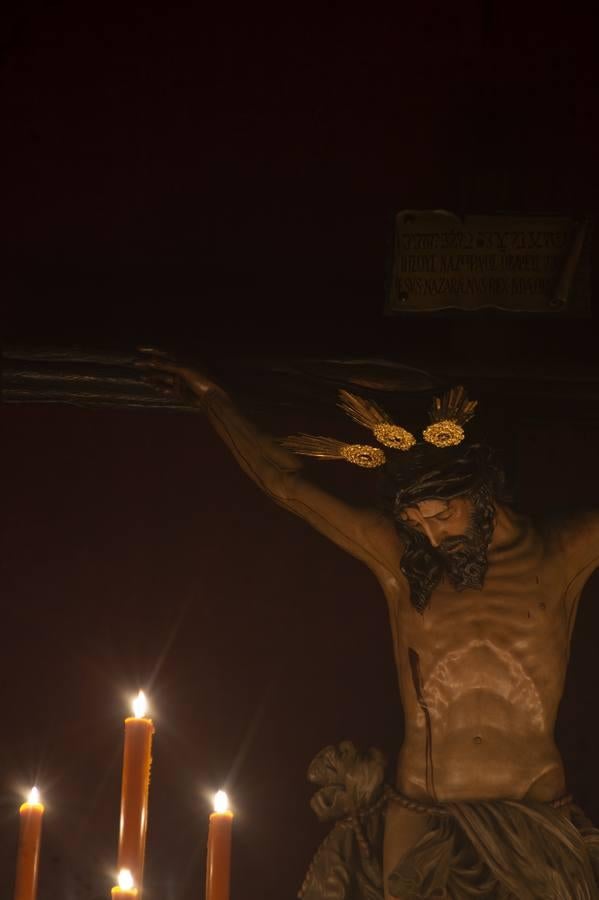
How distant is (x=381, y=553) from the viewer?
12.1 ft

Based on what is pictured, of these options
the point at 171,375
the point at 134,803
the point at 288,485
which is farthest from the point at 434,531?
the point at 134,803

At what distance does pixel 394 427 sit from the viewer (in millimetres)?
3559

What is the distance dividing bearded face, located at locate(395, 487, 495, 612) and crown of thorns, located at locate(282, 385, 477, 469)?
13cm

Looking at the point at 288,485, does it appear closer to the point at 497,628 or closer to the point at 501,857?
the point at 497,628

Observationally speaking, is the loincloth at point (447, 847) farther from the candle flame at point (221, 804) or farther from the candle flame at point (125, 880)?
the candle flame at point (125, 880)

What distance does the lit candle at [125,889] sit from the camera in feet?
8.59

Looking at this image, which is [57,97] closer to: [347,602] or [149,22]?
[149,22]

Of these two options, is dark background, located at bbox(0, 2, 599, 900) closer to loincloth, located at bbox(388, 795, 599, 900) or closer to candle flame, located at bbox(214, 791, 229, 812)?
loincloth, located at bbox(388, 795, 599, 900)

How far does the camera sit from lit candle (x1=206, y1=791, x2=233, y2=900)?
2830 mm

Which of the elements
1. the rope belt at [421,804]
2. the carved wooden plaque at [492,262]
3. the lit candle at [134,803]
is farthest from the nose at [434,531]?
A: the lit candle at [134,803]

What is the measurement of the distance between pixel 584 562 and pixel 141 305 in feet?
3.90

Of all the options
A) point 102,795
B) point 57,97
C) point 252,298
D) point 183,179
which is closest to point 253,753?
point 102,795

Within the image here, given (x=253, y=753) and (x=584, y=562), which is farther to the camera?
(x=253, y=753)

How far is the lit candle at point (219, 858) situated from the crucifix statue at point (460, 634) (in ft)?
1.78
